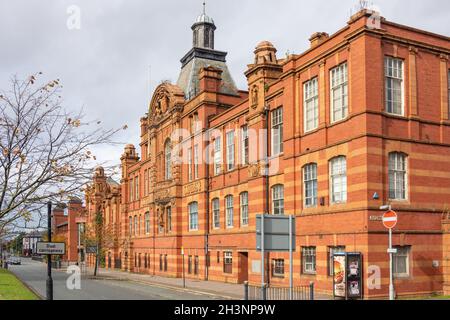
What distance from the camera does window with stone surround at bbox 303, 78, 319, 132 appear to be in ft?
98.7

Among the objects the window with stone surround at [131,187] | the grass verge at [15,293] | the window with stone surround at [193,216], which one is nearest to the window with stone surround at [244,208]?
the window with stone surround at [193,216]

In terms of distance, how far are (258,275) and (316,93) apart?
475 inches

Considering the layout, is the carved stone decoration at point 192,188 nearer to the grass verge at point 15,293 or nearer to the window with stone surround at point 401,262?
the grass verge at point 15,293

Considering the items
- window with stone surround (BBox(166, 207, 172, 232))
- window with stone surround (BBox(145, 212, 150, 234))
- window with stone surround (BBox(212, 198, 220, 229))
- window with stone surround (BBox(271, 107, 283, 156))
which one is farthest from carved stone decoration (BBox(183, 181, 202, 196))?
window with stone surround (BBox(145, 212, 150, 234))

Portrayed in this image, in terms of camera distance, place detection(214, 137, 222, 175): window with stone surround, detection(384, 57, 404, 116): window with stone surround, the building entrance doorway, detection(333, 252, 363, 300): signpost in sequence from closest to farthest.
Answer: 1. detection(333, 252, 363, 300): signpost
2. detection(384, 57, 404, 116): window with stone surround
3. the building entrance doorway
4. detection(214, 137, 222, 175): window with stone surround

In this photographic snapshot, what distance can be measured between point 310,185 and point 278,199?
4.16 meters

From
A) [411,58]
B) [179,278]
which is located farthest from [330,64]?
[179,278]

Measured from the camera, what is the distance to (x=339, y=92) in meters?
28.2

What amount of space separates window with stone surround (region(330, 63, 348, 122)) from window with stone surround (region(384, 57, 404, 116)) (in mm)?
1939

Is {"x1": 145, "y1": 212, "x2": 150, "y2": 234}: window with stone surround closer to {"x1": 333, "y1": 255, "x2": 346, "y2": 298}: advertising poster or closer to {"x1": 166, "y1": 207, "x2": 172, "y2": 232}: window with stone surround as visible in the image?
{"x1": 166, "y1": 207, "x2": 172, "y2": 232}: window with stone surround

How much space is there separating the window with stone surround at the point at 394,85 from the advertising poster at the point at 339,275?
7453 mm

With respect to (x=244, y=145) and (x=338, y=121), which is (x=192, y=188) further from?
(x=338, y=121)

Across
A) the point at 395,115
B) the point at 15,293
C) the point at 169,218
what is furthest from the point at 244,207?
the point at 15,293

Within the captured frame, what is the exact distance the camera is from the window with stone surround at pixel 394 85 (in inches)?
1062
